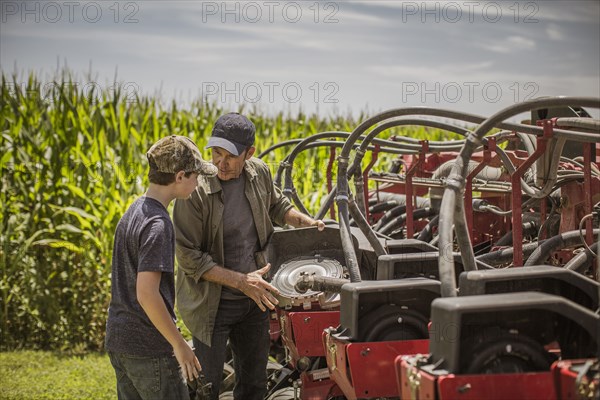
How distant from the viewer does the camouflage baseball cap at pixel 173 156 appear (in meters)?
2.98

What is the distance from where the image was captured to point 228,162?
383 centimetres

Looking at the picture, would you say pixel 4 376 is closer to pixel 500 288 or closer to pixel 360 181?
pixel 360 181

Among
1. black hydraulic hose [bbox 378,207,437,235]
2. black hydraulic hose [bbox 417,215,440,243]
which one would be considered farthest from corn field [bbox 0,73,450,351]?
black hydraulic hose [bbox 417,215,440,243]

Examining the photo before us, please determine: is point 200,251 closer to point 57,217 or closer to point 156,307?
point 156,307

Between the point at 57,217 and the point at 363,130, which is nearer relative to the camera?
the point at 363,130

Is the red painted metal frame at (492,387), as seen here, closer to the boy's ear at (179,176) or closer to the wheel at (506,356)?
the wheel at (506,356)

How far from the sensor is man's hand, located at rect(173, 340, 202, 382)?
283cm

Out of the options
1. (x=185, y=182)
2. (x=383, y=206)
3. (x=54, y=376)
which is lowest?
(x=54, y=376)

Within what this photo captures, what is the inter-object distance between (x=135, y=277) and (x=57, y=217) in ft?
16.4

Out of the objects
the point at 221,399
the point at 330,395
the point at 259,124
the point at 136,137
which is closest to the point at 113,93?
the point at 136,137

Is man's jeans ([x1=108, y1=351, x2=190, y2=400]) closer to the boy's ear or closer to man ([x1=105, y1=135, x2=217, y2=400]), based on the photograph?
man ([x1=105, y1=135, x2=217, y2=400])

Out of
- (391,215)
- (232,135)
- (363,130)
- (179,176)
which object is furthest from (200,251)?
(391,215)

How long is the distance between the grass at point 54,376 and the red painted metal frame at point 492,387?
13.4ft

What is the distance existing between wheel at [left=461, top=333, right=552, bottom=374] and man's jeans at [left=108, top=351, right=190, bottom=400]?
48.0 inches
